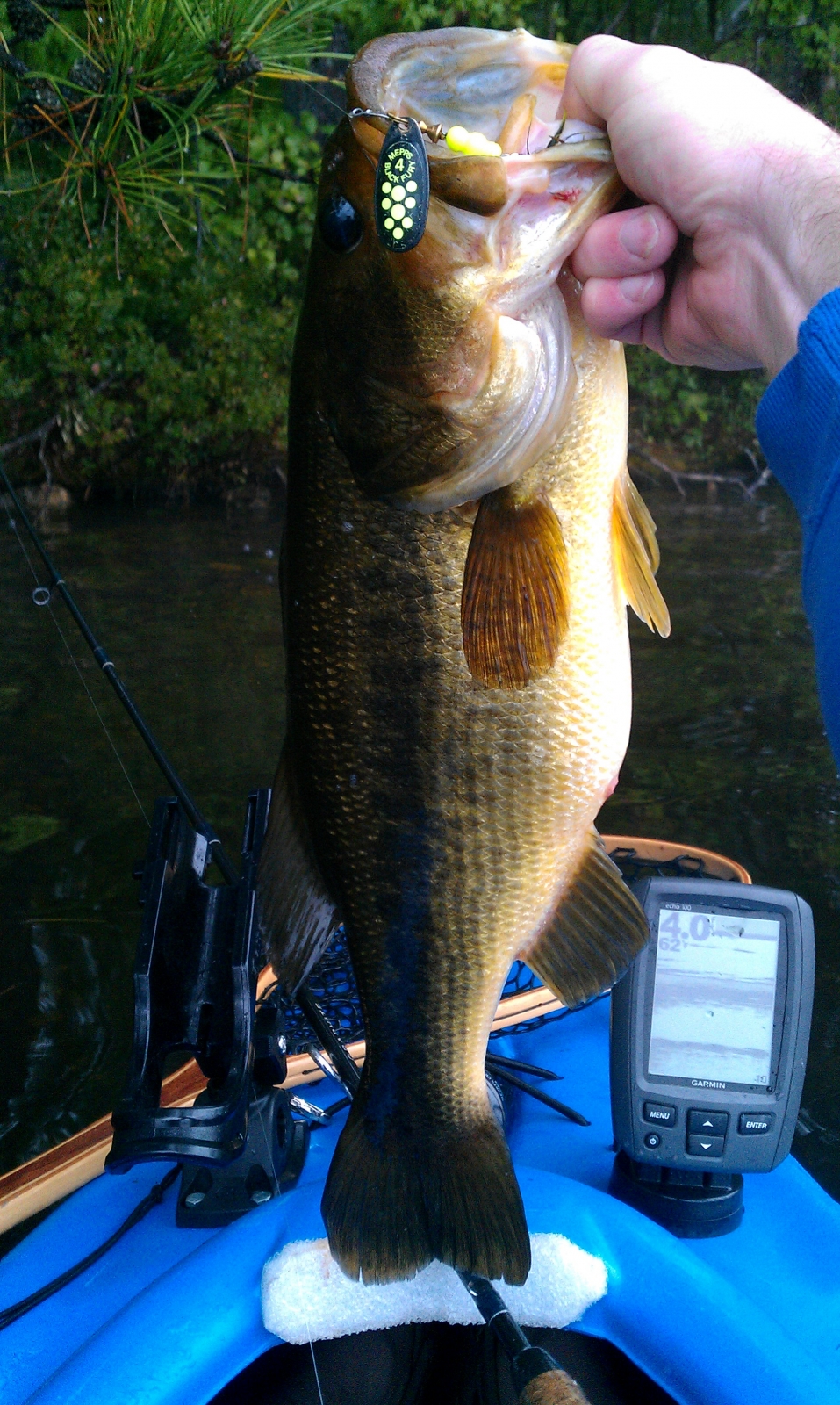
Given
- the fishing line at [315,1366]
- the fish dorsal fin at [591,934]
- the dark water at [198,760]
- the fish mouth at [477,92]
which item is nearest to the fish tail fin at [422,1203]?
the fishing line at [315,1366]

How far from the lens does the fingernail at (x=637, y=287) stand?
113 cm

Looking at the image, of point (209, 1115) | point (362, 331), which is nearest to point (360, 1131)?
point (209, 1115)

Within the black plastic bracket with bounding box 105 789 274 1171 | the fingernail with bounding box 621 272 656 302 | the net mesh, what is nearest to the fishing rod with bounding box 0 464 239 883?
the black plastic bracket with bounding box 105 789 274 1171

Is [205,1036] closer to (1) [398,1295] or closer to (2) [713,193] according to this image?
(1) [398,1295]

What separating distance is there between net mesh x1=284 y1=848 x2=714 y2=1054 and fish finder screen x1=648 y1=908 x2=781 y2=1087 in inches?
18.2

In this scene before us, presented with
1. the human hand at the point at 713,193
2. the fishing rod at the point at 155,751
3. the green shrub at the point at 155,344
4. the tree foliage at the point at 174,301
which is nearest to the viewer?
the human hand at the point at 713,193

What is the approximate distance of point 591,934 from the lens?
4.56 ft

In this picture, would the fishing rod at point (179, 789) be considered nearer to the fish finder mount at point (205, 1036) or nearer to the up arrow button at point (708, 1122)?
the fish finder mount at point (205, 1036)

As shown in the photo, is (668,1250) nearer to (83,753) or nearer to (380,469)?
(380,469)

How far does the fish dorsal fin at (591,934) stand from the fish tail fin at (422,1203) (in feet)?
0.72

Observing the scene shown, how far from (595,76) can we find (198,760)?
4165 mm

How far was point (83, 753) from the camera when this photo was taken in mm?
5109

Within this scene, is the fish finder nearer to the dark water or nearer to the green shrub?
the dark water

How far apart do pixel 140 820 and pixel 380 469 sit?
3.53 meters
